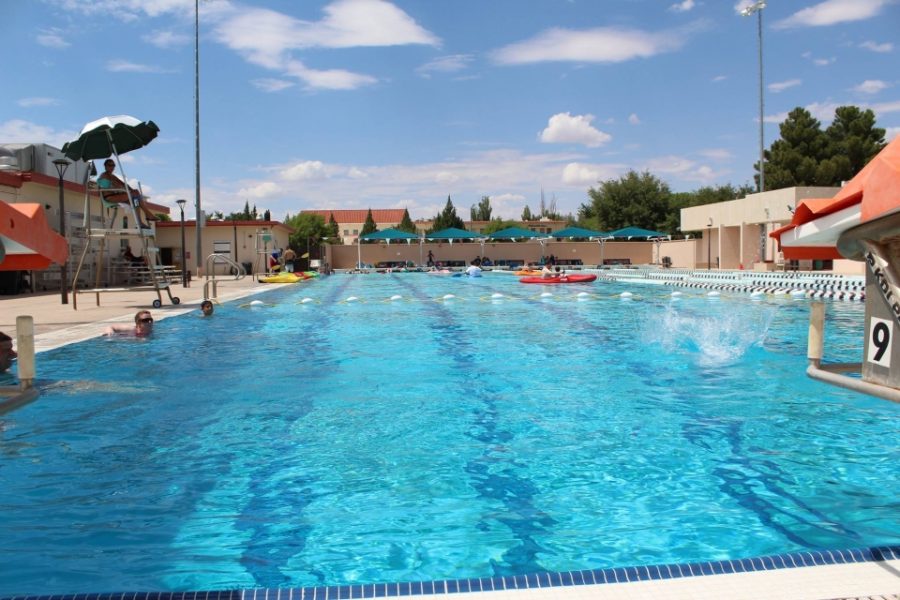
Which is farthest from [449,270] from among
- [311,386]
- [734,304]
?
[311,386]

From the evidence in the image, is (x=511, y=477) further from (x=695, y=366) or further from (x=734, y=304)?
(x=734, y=304)

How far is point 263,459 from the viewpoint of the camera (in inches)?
187

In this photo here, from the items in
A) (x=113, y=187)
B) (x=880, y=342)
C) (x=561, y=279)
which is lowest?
(x=561, y=279)

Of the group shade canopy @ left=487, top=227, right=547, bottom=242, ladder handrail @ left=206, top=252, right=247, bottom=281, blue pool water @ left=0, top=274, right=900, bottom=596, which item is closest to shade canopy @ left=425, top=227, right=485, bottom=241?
shade canopy @ left=487, top=227, right=547, bottom=242

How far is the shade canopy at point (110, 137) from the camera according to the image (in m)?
13.4

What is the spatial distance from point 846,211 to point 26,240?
11.3 ft

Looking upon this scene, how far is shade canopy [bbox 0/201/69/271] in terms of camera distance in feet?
10.2

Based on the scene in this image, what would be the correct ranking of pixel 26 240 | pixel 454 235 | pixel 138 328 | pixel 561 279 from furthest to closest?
pixel 454 235 < pixel 561 279 < pixel 138 328 < pixel 26 240

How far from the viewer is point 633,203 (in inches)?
2249

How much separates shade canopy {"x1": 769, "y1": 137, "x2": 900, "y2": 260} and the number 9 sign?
0.30 metres

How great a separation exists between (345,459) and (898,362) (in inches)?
132

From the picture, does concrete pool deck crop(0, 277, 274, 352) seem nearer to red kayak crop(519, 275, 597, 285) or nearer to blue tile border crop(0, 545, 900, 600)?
blue tile border crop(0, 545, 900, 600)

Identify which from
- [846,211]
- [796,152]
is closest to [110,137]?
[846,211]

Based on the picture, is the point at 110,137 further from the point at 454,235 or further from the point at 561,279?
the point at 454,235
